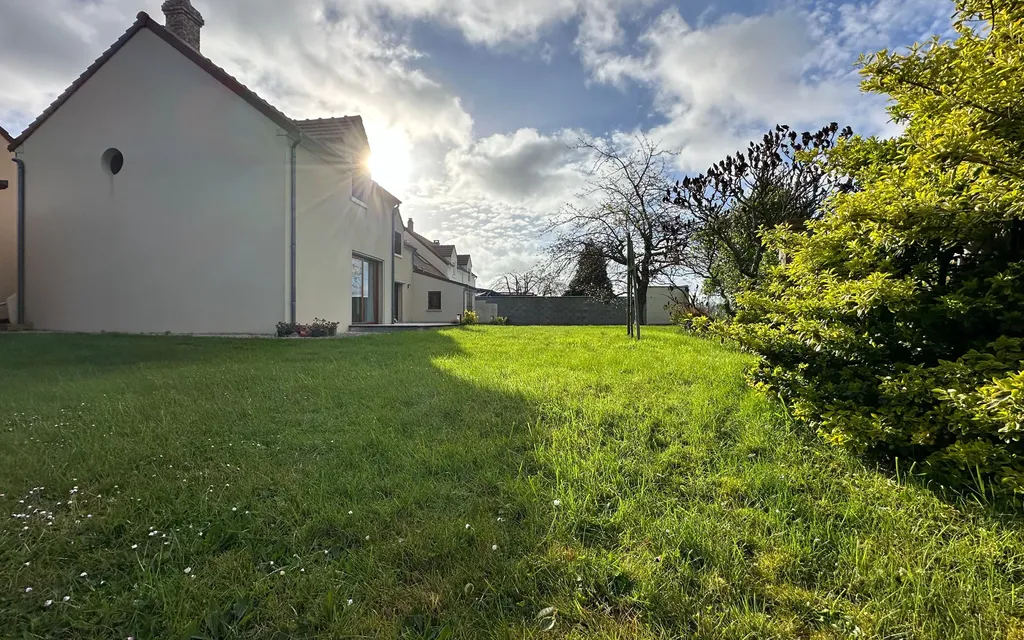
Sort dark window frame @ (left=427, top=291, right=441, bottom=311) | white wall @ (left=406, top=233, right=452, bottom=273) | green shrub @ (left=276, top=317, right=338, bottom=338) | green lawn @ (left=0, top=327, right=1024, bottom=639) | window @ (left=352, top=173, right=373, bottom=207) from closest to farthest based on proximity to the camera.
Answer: green lawn @ (left=0, top=327, right=1024, bottom=639), green shrub @ (left=276, top=317, right=338, bottom=338), window @ (left=352, top=173, right=373, bottom=207), dark window frame @ (left=427, top=291, right=441, bottom=311), white wall @ (left=406, top=233, right=452, bottom=273)

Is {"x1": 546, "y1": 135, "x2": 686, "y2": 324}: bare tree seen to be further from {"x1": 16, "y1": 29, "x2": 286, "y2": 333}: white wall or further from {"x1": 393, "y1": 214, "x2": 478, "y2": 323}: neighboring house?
{"x1": 16, "y1": 29, "x2": 286, "y2": 333}: white wall

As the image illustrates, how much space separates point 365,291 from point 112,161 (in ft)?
21.1

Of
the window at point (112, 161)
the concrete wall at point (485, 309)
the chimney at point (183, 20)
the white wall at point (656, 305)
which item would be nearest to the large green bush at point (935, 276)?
the chimney at point (183, 20)

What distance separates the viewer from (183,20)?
9.84m

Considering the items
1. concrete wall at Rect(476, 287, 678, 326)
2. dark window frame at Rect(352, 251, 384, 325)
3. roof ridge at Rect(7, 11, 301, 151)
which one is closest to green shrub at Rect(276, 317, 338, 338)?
dark window frame at Rect(352, 251, 384, 325)

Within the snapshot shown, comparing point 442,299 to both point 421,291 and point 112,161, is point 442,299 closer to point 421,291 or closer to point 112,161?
point 421,291

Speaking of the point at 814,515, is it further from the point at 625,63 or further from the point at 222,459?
the point at 625,63

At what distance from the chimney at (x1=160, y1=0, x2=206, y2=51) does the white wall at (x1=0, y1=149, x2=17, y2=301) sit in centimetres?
650

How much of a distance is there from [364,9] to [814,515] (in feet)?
26.9

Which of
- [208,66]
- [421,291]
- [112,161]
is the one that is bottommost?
[421,291]

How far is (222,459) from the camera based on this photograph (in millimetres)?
2393

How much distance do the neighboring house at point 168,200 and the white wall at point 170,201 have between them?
2 cm

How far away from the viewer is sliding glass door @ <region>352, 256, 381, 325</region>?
1270 cm

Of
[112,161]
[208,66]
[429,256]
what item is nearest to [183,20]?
[208,66]
